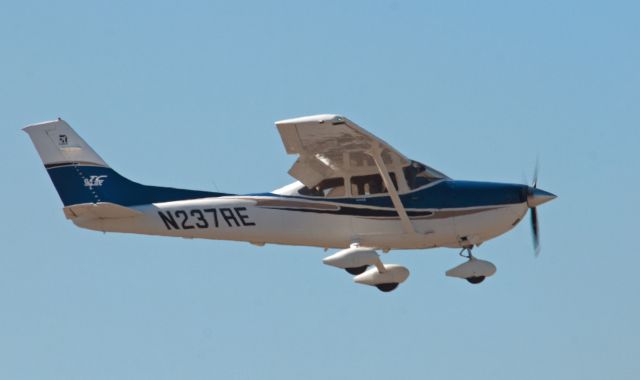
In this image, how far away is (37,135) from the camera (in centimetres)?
2080

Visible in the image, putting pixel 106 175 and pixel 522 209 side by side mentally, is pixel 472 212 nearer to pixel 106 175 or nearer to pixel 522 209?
pixel 522 209

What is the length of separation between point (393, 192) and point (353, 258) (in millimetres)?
1192

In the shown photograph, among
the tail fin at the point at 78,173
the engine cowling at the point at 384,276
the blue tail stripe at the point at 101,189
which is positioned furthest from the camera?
the tail fin at the point at 78,173

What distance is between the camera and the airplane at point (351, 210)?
18953mm

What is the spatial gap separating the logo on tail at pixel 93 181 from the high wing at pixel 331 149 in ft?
11.3

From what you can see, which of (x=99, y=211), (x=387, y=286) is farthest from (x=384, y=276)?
(x=99, y=211)

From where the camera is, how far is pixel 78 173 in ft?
67.9

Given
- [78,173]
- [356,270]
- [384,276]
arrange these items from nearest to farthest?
[384,276], [356,270], [78,173]

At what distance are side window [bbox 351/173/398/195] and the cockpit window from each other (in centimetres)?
23

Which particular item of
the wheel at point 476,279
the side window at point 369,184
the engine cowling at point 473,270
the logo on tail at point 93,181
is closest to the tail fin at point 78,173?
the logo on tail at point 93,181

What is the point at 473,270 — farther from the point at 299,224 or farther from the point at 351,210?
the point at 299,224

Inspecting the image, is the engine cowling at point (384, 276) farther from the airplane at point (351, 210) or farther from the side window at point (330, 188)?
the side window at point (330, 188)

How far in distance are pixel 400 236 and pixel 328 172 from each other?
1.51m

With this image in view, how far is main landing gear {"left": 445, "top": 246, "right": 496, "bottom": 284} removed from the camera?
62.5 feet
